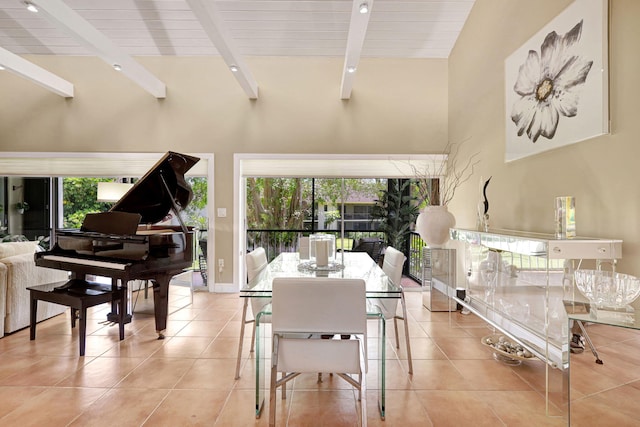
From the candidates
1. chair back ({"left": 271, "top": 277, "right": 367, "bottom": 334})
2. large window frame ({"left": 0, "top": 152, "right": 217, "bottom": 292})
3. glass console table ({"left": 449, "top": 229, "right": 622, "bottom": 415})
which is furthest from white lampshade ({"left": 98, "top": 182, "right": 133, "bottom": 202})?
glass console table ({"left": 449, "top": 229, "right": 622, "bottom": 415})

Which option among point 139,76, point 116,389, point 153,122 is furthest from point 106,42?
point 116,389

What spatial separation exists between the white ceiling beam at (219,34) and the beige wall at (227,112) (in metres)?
0.73

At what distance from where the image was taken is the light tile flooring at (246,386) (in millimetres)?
1909

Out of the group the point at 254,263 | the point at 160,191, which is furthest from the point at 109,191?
the point at 254,263

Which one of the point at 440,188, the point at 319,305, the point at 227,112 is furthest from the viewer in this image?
the point at 440,188

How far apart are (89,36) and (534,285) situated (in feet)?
15.2

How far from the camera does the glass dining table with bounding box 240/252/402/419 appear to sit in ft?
6.53

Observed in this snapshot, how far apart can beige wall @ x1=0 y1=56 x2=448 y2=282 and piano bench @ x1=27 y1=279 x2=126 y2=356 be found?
2082 mm

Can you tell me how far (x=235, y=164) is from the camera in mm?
5141

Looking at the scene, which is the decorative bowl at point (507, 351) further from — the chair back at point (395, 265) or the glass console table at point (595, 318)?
the chair back at point (395, 265)

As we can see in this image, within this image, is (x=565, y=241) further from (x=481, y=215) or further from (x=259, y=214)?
(x=259, y=214)

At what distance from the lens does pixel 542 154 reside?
2982 millimetres

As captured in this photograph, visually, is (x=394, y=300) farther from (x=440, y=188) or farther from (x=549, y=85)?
(x=440, y=188)

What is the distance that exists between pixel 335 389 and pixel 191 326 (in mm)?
1950
